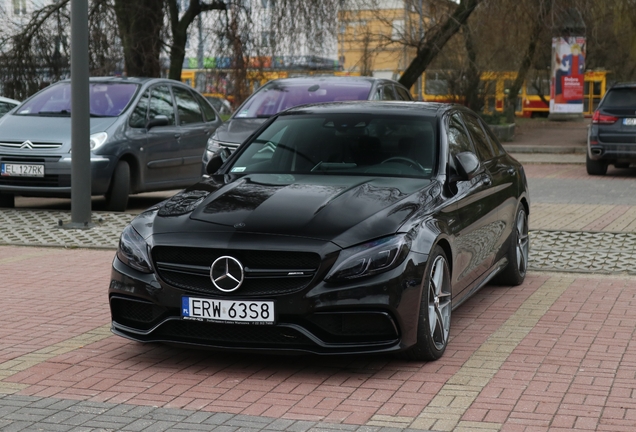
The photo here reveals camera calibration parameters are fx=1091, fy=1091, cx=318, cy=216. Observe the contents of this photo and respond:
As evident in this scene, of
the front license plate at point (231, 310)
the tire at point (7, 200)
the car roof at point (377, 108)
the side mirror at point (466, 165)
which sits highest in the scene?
the car roof at point (377, 108)

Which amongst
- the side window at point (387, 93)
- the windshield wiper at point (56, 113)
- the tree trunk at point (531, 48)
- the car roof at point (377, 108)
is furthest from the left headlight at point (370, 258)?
the tree trunk at point (531, 48)

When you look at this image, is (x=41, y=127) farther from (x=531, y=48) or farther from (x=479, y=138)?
(x=531, y=48)

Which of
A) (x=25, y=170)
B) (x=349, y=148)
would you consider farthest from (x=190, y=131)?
(x=349, y=148)

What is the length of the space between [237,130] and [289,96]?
1022 millimetres

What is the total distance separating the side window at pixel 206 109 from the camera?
15562mm

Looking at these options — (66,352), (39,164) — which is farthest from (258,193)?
(39,164)

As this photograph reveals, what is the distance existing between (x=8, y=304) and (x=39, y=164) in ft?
17.2

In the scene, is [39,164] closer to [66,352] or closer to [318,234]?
[66,352]

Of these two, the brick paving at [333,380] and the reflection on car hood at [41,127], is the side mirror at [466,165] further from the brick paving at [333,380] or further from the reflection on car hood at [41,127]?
the reflection on car hood at [41,127]

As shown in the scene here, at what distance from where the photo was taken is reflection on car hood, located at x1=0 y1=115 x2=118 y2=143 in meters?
13.0

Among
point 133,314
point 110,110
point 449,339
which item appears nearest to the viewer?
point 133,314

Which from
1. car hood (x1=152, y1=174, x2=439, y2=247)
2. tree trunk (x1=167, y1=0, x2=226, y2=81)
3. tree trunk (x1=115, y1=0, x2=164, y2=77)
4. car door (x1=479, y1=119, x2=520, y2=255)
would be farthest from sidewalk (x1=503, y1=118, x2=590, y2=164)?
car hood (x1=152, y1=174, x2=439, y2=247)

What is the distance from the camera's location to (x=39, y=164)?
12773 mm

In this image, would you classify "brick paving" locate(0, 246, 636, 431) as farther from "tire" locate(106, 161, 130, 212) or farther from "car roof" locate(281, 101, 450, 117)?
"tire" locate(106, 161, 130, 212)
